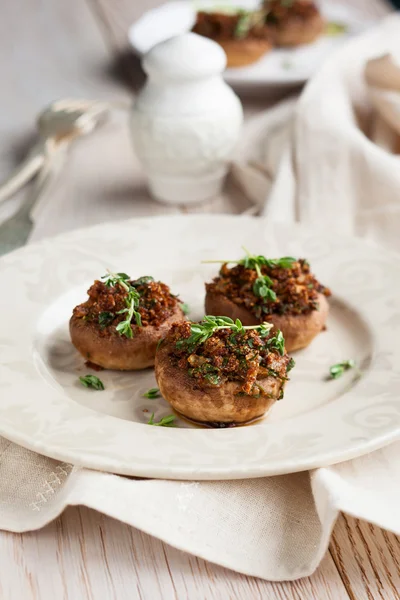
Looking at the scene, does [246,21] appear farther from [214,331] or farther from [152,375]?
[214,331]

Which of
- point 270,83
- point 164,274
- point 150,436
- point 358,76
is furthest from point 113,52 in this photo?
point 150,436

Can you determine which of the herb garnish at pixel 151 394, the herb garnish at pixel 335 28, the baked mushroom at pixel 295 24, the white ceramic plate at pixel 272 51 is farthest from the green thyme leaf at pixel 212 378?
the herb garnish at pixel 335 28

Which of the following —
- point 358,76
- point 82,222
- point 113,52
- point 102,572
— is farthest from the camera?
point 113,52

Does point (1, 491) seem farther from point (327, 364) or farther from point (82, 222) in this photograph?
point (82, 222)

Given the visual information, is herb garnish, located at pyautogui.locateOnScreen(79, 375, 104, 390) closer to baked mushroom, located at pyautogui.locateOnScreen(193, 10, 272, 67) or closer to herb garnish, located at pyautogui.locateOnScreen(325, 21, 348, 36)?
baked mushroom, located at pyautogui.locateOnScreen(193, 10, 272, 67)

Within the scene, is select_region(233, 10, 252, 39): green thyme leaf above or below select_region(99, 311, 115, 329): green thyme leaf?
below

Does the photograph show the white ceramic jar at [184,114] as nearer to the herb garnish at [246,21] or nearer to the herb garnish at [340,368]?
the herb garnish at [246,21]

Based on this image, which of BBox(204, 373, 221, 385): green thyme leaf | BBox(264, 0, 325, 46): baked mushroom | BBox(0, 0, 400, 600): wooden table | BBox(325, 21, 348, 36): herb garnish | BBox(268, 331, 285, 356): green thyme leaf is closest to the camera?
BBox(0, 0, 400, 600): wooden table

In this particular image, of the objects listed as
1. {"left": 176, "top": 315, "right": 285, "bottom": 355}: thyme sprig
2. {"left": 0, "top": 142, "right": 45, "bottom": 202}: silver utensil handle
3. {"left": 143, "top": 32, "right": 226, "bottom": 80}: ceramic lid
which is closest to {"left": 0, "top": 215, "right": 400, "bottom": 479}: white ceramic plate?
{"left": 176, "top": 315, "right": 285, "bottom": 355}: thyme sprig
